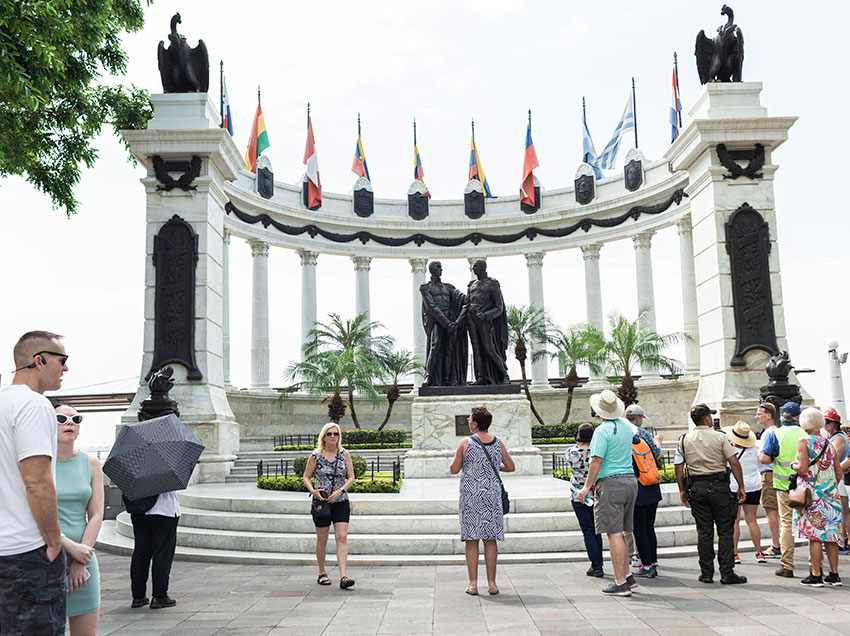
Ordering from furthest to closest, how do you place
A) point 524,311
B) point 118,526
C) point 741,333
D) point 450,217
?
point 450,217 < point 524,311 < point 741,333 < point 118,526

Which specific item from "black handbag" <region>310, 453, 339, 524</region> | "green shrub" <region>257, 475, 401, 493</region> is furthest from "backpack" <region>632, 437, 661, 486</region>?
"green shrub" <region>257, 475, 401, 493</region>

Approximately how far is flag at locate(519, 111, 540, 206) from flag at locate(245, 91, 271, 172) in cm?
1578

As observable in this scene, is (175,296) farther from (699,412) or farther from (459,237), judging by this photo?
(459,237)

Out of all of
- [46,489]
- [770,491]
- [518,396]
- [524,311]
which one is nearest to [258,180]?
[524,311]

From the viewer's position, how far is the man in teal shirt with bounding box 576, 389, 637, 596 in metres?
9.23

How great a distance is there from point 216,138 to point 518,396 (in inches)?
464

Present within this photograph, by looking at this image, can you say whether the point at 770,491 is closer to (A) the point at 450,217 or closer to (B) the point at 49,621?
(B) the point at 49,621

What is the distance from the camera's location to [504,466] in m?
9.59

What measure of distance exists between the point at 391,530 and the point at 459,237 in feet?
A: 124

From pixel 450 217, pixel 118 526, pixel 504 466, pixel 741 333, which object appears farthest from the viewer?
pixel 450 217

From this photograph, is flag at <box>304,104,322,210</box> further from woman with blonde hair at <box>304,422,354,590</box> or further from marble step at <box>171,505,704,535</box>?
woman with blonde hair at <box>304,422,354,590</box>

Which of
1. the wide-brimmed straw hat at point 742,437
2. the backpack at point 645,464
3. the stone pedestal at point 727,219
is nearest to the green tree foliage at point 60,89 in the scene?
the backpack at point 645,464

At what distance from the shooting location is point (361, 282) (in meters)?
48.4

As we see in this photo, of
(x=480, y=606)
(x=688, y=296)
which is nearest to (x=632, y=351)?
(x=688, y=296)
